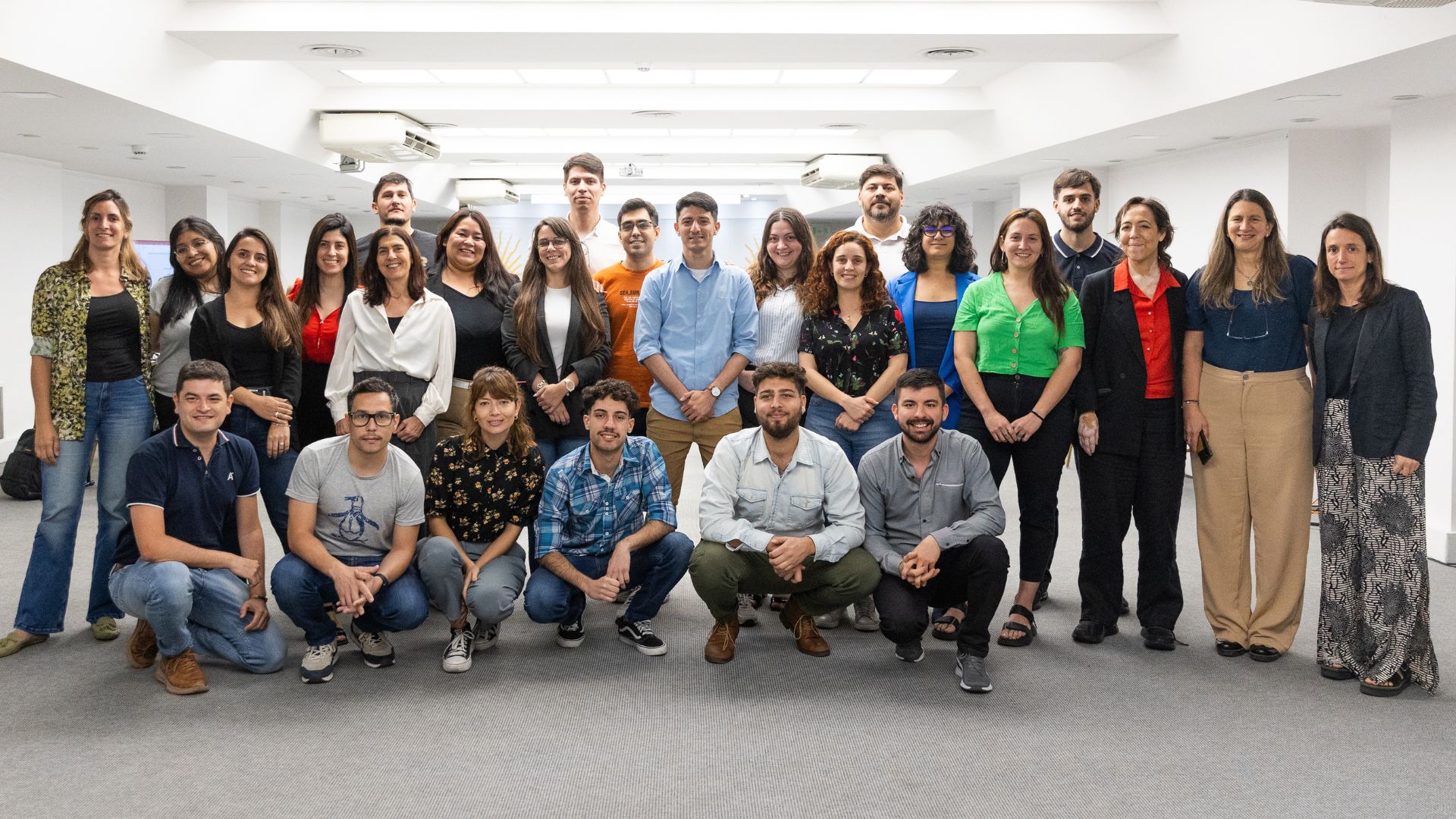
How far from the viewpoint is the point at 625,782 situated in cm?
284

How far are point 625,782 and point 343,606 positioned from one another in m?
1.24

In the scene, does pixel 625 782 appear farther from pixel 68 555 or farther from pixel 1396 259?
pixel 1396 259

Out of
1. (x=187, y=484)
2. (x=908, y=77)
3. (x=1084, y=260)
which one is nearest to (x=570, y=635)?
(x=187, y=484)

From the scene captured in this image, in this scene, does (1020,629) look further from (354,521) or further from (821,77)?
(821,77)

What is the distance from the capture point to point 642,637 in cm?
394

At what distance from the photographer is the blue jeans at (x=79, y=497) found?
3.90 metres

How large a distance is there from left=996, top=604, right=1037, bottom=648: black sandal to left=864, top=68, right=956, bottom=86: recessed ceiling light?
539cm

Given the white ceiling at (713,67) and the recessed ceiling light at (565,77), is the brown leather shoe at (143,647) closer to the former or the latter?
Result: the white ceiling at (713,67)

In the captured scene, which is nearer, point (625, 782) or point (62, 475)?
point (625, 782)

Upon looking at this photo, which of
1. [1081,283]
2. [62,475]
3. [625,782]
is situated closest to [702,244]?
[1081,283]

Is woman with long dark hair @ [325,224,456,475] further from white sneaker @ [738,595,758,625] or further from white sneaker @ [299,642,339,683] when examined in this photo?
white sneaker @ [738,595,758,625]

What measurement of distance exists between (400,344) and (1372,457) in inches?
133

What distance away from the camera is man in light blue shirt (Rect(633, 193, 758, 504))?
Answer: 14.3ft

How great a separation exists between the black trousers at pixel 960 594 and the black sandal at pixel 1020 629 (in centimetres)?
33
